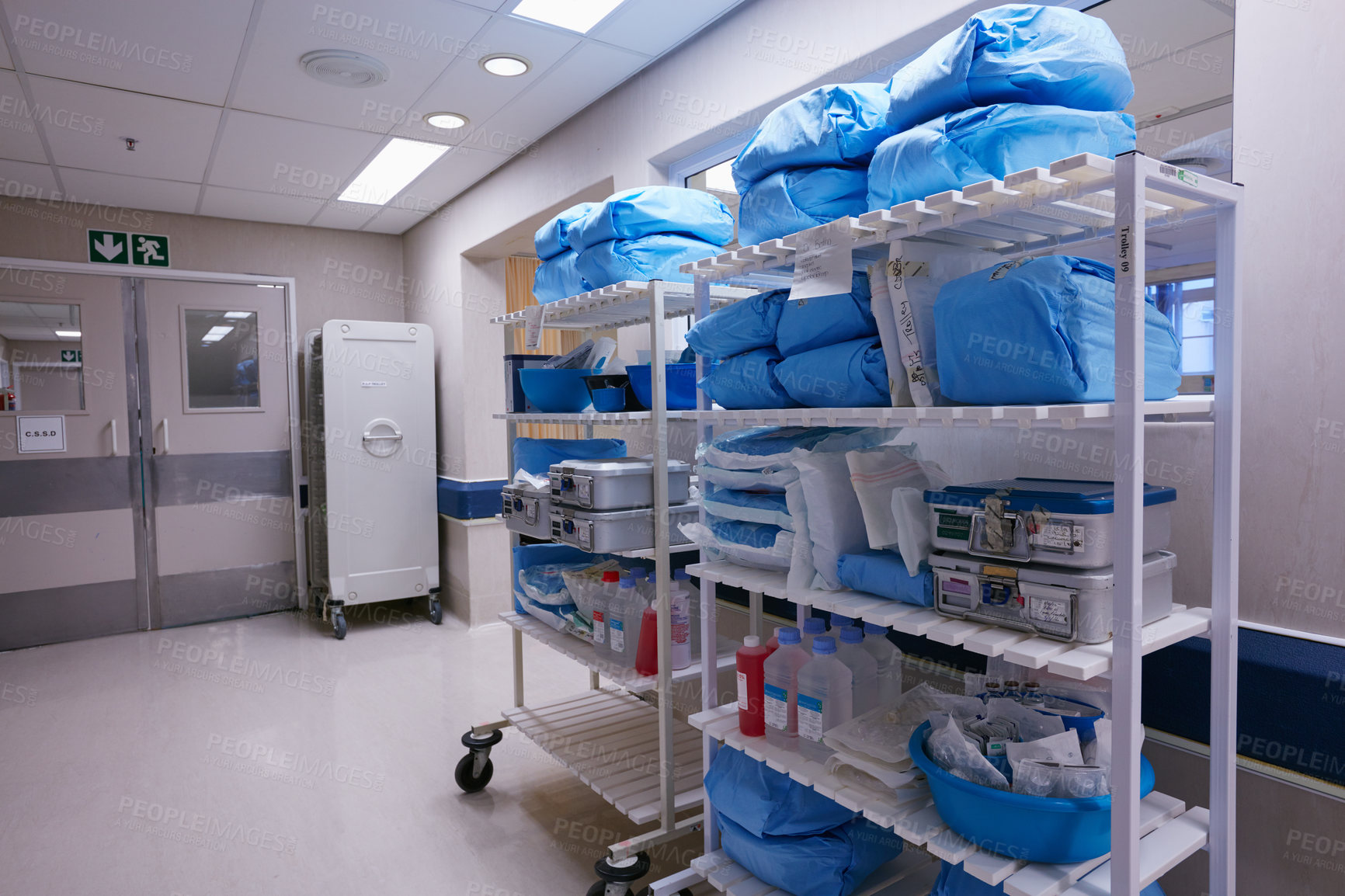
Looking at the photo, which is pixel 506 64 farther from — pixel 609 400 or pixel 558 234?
pixel 609 400

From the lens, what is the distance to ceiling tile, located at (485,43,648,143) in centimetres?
283

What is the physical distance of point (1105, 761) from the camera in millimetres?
1261

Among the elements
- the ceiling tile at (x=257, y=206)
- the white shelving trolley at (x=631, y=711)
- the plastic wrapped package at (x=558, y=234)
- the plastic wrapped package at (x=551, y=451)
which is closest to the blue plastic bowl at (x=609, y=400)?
the white shelving trolley at (x=631, y=711)

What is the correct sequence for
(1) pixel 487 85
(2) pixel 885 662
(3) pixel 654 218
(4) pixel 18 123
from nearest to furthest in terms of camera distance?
(2) pixel 885 662, (3) pixel 654 218, (1) pixel 487 85, (4) pixel 18 123

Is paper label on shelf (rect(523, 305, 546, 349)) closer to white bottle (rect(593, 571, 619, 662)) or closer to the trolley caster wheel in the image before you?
white bottle (rect(593, 571, 619, 662))

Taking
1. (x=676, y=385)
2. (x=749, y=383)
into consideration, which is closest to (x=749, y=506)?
(x=749, y=383)

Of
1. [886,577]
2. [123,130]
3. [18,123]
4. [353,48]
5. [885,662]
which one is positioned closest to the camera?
[886,577]

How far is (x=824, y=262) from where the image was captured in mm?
1395

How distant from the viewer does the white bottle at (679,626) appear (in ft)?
7.10

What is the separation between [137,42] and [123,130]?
943mm

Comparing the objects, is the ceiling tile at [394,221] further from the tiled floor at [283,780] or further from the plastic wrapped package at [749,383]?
the plastic wrapped package at [749,383]

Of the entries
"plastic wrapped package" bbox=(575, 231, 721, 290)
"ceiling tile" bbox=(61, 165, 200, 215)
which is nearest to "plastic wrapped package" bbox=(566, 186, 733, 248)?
"plastic wrapped package" bbox=(575, 231, 721, 290)

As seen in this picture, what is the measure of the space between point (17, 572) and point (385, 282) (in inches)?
107

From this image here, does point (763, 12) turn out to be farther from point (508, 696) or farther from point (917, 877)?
point (508, 696)
